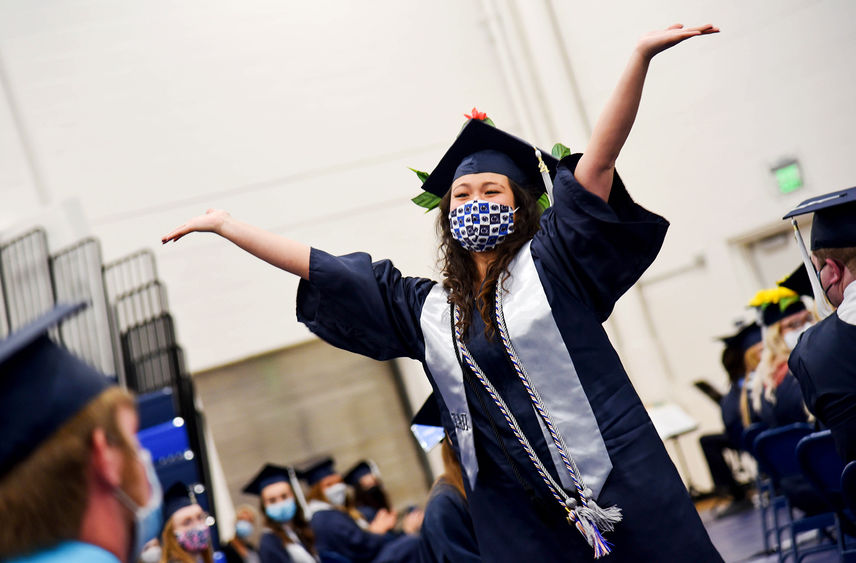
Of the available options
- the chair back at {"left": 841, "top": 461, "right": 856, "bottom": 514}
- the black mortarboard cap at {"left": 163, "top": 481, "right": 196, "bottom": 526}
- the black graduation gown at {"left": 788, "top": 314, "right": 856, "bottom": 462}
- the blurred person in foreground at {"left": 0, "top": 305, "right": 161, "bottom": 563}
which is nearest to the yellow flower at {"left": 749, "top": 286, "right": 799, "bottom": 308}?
the black graduation gown at {"left": 788, "top": 314, "right": 856, "bottom": 462}

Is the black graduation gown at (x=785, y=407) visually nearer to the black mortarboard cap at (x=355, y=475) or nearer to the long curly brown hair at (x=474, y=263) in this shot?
the long curly brown hair at (x=474, y=263)

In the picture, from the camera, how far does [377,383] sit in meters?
10.6

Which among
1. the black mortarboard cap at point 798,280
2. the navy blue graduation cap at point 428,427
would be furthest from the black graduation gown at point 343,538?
the black mortarboard cap at point 798,280

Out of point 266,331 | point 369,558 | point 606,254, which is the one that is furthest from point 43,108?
point 606,254

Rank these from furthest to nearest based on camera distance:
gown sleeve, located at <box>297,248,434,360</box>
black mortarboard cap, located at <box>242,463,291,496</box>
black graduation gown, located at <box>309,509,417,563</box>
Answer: black mortarboard cap, located at <box>242,463,291,496</box>
black graduation gown, located at <box>309,509,417,563</box>
gown sleeve, located at <box>297,248,434,360</box>

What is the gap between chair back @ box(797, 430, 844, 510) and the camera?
3711mm

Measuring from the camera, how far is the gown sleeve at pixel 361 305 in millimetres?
2271

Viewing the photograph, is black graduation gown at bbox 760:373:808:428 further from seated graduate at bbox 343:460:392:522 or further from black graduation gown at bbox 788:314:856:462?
seated graduate at bbox 343:460:392:522

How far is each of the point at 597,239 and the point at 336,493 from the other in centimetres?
657

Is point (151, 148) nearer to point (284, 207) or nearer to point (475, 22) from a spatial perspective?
point (284, 207)

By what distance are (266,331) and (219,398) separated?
89cm

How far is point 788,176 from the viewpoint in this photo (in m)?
9.59

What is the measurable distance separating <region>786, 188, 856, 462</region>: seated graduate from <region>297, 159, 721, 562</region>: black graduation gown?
3.86 feet

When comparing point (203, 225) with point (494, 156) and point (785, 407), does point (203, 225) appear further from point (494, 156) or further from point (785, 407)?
point (785, 407)
